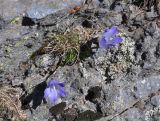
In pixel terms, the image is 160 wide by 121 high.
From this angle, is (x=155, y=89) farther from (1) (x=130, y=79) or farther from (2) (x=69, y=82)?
(2) (x=69, y=82)

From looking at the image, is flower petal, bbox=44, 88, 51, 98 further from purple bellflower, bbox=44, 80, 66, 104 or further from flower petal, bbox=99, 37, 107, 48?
flower petal, bbox=99, 37, 107, 48

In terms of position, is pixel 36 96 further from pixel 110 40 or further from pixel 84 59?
pixel 110 40

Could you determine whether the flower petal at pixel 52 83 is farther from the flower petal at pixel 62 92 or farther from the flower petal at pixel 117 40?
the flower petal at pixel 117 40

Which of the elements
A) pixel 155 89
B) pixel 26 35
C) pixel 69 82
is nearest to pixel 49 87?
pixel 69 82

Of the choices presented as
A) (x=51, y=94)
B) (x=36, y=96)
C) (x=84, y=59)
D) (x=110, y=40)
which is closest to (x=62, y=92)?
(x=51, y=94)

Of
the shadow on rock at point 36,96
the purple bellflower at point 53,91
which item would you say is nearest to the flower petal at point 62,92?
the purple bellflower at point 53,91

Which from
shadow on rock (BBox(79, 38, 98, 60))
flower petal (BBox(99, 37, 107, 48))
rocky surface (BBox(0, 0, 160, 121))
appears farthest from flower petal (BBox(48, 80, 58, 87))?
flower petal (BBox(99, 37, 107, 48))
